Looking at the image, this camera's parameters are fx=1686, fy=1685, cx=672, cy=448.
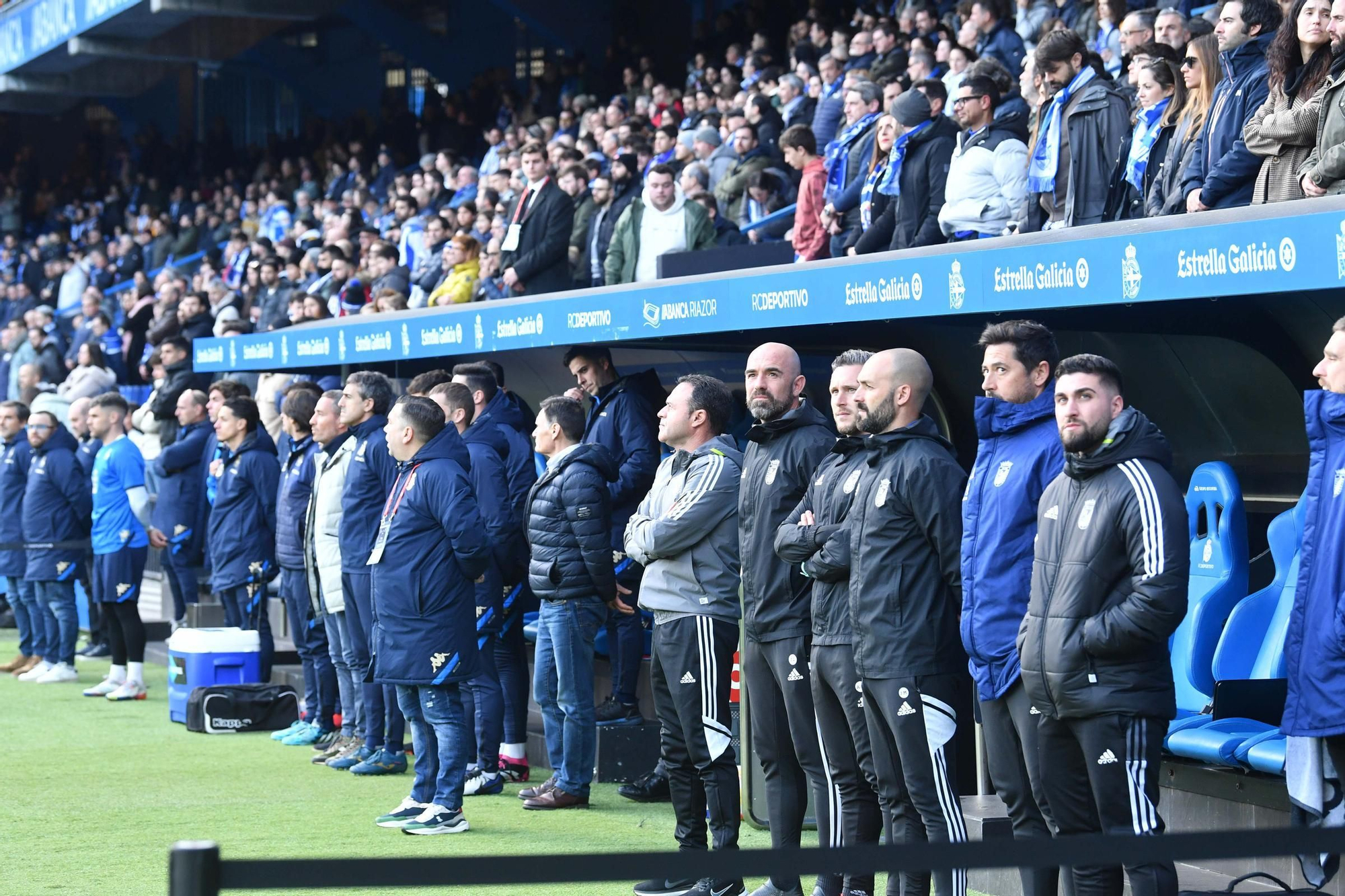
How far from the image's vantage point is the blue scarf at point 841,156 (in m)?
9.66

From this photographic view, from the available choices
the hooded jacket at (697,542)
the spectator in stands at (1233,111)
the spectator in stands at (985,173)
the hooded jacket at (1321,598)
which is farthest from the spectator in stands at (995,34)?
the hooded jacket at (1321,598)

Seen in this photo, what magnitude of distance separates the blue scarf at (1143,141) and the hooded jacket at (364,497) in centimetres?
360

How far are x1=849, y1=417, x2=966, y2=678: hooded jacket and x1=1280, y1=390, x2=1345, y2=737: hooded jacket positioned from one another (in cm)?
99

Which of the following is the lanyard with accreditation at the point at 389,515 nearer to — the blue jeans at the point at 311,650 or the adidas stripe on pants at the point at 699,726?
the adidas stripe on pants at the point at 699,726

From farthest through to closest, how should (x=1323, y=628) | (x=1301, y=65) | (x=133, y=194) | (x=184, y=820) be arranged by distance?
(x=133, y=194) → (x=184, y=820) → (x=1301, y=65) → (x=1323, y=628)

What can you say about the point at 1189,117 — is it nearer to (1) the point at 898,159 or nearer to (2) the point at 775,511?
(1) the point at 898,159

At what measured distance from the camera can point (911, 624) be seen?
507 cm

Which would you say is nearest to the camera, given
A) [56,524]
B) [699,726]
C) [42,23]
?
[699,726]

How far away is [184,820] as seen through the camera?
24.1 ft

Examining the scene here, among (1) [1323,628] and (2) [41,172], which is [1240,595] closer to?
(1) [1323,628]

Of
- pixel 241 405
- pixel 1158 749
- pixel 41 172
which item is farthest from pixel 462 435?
pixel 41 172

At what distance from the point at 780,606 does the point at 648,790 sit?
2282mm

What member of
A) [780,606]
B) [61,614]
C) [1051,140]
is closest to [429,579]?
[780,606]

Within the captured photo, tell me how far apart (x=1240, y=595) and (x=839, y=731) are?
1.84 metres
